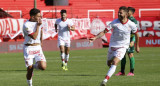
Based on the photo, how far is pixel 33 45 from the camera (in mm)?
13242

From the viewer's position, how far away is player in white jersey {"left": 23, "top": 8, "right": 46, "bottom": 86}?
12.9m

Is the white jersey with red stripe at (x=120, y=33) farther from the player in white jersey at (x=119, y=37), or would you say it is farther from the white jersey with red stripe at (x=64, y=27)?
the white jersey with red stripe at (x=64, y=27)

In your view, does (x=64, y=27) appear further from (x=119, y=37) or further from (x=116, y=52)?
(x=116, y=52)

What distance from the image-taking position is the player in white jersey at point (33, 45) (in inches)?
509

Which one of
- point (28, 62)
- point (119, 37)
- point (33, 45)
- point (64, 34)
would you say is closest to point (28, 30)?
point (33, 45)

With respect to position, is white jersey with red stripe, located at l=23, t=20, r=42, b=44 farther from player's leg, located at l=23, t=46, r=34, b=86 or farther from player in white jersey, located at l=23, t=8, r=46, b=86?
player's leg, located at l=23, t=46, r=34, b=86

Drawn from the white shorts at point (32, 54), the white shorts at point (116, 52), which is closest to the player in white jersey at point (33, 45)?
the white shorts at point (32, 54)

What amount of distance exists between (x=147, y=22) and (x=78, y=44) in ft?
24.3

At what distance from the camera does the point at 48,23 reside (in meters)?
39.1

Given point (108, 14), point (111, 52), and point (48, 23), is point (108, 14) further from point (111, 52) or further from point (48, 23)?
point (111, 52)

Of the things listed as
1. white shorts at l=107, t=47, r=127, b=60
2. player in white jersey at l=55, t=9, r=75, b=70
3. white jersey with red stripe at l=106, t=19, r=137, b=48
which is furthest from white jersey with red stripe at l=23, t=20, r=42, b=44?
player in white jersey at l=55, t=9, r=75, b=70

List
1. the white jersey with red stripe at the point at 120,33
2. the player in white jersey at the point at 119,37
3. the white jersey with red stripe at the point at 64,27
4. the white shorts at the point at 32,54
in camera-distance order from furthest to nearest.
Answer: the white jersey with red stripe at the point at 64,27, the white jersey with red stripe at the point at 120,33, the player in white jersey at the point at 119,37, the white shorts at the point at 32,54

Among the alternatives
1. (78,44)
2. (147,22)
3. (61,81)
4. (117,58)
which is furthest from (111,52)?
(147,22)

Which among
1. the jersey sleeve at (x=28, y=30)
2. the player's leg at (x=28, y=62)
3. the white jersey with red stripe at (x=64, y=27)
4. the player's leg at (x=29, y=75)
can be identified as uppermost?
the jersey sleeve at (x=28, y=30)
